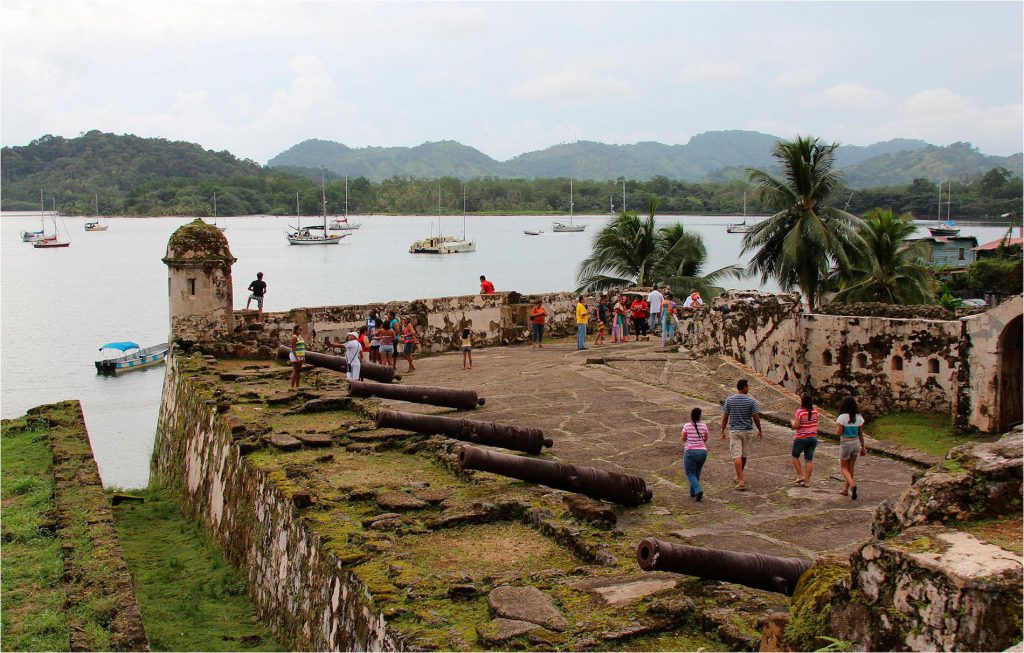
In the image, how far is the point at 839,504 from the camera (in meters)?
8.33

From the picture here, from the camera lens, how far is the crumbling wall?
668 cm

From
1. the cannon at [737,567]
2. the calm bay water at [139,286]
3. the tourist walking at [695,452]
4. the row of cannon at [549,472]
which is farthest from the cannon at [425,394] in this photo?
the calm bay water at [139,286]

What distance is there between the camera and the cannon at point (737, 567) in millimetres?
5824

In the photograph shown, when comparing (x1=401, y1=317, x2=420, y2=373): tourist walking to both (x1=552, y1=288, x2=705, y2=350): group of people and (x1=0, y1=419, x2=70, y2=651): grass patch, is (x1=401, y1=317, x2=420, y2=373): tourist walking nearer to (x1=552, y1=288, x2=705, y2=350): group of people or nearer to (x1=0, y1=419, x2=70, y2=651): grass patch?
(x1=552, y1=288, x2=705, y2=350): group of people

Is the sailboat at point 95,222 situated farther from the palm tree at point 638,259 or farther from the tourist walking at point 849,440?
the tourist walking at point 849,440

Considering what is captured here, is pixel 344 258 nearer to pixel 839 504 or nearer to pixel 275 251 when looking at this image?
pixel 275 251

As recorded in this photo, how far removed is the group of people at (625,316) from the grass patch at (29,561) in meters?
8.67

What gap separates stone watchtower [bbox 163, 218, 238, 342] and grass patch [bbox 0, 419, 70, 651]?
3.77m

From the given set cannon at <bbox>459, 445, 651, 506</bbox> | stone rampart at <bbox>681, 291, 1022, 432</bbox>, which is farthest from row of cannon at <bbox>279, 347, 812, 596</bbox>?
stone rampart at <bbox>681, 291, 1022, 432</bbox>

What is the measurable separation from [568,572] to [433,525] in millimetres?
1475

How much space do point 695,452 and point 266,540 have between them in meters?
4.01

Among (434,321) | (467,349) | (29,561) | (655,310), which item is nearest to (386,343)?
(467,349)

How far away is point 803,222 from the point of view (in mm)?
26953

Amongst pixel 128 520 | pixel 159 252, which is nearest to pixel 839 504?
pixel 128 520
